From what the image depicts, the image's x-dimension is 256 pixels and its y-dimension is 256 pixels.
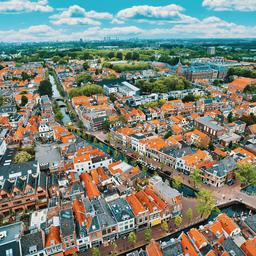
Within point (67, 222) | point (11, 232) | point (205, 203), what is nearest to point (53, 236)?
point (67, 222)

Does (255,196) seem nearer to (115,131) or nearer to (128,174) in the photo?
(128,174)

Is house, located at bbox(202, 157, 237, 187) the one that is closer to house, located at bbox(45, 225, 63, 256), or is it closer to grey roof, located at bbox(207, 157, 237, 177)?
grey roof, located at bbox(207, 157, 237, 177)

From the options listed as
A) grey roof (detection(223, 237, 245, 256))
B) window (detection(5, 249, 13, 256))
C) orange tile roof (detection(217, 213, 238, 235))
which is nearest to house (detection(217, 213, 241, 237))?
orange tile roof (detection(217, 213, 238, 235))

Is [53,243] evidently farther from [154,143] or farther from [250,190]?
[250,190]

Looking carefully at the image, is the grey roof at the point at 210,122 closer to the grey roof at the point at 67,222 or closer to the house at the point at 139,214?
the house at the point at 139,214

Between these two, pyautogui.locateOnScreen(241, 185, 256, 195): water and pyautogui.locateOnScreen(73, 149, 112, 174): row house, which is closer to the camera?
pyautogui.locateOnScreen(241, 185, 256, 195): water

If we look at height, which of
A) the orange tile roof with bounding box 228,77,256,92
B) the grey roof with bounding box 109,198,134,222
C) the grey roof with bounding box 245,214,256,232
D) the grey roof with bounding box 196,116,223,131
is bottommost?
the grey roof with bounding box 245,214,256,232

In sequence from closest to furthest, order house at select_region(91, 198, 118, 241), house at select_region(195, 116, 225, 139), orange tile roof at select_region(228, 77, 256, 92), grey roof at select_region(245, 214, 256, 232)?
1. house at select_region(91, 198, 118, 241)
2. grey roof at select_region(245, 214, 256, 232)
3. house at select_region(195, 116, 225, 139)
4. orange tile roof at select_region(228, 77, 256, 92)

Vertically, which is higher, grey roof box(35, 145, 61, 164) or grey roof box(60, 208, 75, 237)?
grey roof box(35, 145, 61, 164)
